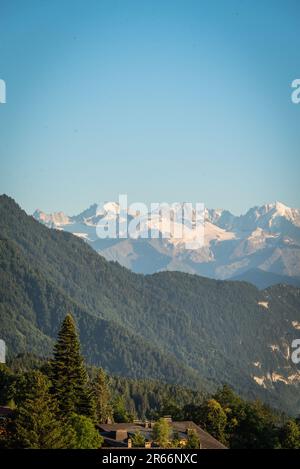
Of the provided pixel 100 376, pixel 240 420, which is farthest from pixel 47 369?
pixel 240 420

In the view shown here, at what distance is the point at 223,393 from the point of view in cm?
17412

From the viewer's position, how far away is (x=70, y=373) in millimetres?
121062

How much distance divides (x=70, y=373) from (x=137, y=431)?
10044 millimetres

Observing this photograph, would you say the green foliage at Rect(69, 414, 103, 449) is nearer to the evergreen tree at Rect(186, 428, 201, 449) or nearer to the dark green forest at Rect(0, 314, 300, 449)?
the dark green forest at Rect(0, 314, 300, 449)

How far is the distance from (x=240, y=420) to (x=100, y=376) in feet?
100

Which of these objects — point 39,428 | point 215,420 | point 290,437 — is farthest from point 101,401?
point 39,428

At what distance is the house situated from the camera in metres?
109

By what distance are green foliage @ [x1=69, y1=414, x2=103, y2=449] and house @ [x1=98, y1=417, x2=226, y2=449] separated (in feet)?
6.42

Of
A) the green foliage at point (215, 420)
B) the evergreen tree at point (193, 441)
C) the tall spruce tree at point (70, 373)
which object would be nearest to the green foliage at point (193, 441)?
the evergreen tree at point (193, 441)

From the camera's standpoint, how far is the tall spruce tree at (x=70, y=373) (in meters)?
120

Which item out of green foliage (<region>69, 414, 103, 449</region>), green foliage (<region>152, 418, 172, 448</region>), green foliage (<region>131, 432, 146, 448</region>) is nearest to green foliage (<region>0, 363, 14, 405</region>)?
green foliage (<region>152, 418, 172, 448</region>)

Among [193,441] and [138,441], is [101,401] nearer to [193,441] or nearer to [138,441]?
[193,441]
